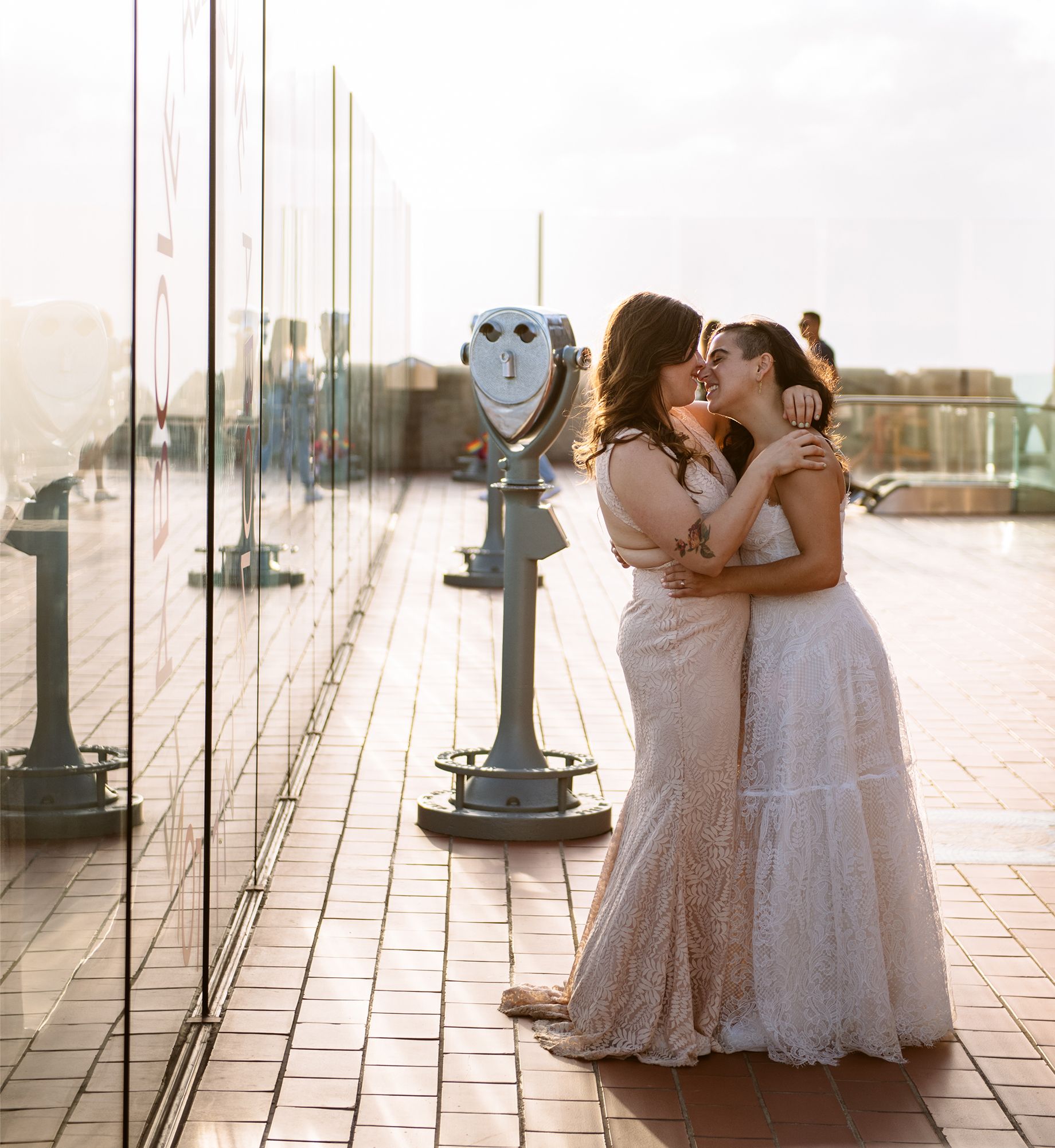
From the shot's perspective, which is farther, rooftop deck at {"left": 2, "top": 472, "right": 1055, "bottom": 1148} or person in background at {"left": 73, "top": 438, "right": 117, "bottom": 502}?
rooftop deck at {"left": 2, "top": 472, "right": 1055, "bottom": 1148}

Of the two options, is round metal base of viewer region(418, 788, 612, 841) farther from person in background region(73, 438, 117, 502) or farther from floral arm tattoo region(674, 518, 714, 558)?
person in background region(73, 438, 117, 502)

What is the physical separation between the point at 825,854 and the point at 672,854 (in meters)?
0.32

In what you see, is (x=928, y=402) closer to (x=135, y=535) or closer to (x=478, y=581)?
(x=478, y=581)

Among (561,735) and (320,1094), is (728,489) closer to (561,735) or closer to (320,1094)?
(320,1094)

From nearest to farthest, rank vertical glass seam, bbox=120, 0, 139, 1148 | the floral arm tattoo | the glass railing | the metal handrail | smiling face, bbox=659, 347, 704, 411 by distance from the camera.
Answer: vertical glass seam, bbox=120, 0, 139, 1148
the floral arm tattoo
smiling face, bbox=659, 347, 704, 411
the glass railing
the metal handrail

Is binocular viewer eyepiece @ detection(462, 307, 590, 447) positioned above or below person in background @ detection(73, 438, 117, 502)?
above

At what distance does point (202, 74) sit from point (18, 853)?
6.16 feet

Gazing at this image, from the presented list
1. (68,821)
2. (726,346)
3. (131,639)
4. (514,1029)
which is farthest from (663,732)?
(68,821)

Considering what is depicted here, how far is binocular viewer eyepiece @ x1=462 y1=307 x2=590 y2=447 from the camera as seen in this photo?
4879 millimetres

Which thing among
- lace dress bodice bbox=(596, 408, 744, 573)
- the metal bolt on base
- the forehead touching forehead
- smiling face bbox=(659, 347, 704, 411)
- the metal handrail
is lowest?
the metal bolt on base

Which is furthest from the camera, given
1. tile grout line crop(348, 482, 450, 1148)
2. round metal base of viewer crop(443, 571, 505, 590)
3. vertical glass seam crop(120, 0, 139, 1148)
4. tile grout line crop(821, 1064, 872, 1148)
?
round metal base of viewer crop(443, 571, 505, 590)

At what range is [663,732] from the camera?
134 inches

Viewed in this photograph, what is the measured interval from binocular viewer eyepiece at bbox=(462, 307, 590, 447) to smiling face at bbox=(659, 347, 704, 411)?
150cm

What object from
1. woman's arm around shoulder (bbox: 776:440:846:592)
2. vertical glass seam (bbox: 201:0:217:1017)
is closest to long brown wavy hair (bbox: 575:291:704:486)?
woman's arm around shoulder (bbox: 776:440:846:592)
